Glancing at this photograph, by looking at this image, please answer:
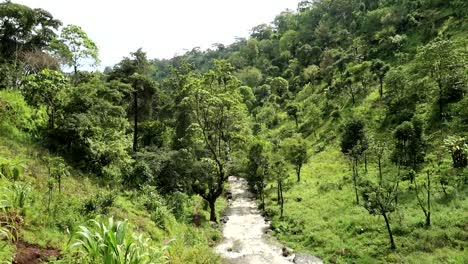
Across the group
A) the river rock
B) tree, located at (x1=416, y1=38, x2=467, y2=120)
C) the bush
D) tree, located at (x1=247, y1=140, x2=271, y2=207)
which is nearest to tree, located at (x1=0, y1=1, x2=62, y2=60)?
the bush

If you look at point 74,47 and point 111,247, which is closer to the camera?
point 111,247

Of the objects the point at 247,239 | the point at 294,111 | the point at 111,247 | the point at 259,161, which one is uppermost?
the point at 294,111

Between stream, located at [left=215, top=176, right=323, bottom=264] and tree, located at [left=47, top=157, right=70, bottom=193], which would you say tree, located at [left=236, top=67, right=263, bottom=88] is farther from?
tree, located at [left=47, top=157, right=70, bottom=193]

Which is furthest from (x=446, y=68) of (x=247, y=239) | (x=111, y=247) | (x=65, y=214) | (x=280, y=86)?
(x=280, y=86)

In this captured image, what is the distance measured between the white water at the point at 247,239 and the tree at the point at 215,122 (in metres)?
2.79

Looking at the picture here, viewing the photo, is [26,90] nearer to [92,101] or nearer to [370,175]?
[92,101]

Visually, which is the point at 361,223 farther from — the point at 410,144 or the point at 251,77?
the point at 251,77

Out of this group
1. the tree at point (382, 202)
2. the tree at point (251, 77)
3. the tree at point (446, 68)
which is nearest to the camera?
the tree at point (382, 202)

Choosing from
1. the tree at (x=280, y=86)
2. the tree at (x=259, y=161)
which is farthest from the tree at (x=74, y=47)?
the tree at (x=280, y=86)

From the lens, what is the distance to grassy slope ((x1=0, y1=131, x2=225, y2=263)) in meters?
11.5

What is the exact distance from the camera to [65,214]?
1379cm

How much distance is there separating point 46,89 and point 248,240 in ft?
55.5

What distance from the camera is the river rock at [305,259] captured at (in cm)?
2183

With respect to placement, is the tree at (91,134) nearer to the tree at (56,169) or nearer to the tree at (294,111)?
the tree at (56,169)
